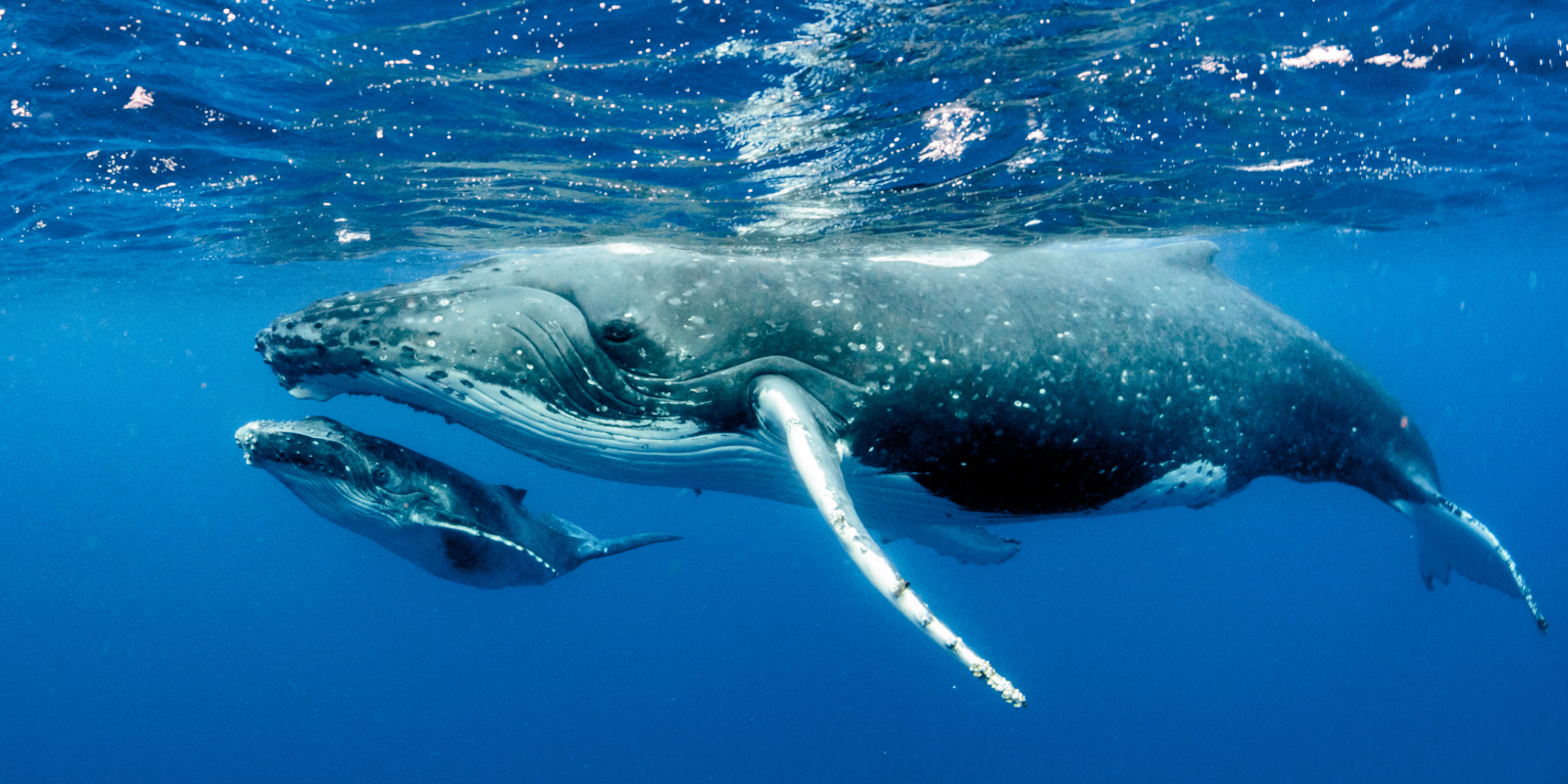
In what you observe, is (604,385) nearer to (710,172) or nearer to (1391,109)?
(710,172)

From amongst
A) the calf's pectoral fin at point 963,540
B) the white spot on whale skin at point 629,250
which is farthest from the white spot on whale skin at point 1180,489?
the white spot on whale skin at point 629,250

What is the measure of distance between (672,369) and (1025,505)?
2625mm

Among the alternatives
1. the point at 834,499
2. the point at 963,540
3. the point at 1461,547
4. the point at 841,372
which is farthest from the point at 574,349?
the point at 1461,547

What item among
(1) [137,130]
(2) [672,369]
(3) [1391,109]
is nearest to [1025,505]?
(2) [672,369]

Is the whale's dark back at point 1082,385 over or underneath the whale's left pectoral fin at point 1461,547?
over

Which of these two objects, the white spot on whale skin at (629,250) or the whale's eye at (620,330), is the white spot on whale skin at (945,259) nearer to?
the white spot on whale skin at (629,250)

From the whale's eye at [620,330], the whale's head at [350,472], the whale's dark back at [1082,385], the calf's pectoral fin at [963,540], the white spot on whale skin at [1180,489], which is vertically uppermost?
the whale's eye at [620,330]

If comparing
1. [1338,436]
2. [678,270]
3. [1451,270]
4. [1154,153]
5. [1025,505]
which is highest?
[678,270]

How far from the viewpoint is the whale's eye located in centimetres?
479

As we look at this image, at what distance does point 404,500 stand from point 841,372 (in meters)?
2.45

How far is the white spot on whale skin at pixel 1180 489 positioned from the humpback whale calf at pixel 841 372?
0.02m

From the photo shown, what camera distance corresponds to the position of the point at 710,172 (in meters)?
11.6

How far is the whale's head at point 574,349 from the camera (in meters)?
4.35

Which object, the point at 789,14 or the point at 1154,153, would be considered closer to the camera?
the point at 789,14
